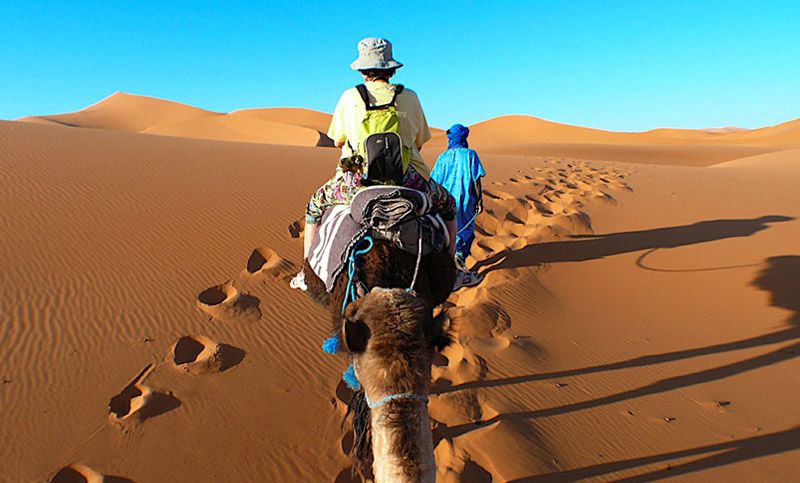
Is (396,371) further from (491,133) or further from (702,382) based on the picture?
(491,133)

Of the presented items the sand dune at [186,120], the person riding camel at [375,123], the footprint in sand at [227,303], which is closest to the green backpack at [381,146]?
the person riding camel at [375,123]

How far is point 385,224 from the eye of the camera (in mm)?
2344

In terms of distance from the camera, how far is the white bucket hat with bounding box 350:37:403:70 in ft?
8.80

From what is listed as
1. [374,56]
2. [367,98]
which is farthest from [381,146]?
[374,56]

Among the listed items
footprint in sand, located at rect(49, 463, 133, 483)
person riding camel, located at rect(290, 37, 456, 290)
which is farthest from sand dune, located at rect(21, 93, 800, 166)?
footprint in sand, located at rect(49, 463, 133, 483)

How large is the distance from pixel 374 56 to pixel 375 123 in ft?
1.37

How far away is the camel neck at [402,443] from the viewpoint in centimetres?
156

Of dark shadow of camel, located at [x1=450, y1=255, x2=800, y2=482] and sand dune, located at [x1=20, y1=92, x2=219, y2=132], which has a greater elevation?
sand dune, located at [x1=20, y1=92, x2=219, y2=132]

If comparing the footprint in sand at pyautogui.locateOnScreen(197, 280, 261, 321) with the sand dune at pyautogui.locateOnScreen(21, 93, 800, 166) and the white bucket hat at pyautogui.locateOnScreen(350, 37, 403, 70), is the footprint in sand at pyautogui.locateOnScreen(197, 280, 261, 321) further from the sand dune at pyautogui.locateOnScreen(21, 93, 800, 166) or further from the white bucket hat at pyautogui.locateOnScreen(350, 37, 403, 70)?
the sand dune at pyautogui.locateOnScreen(21, 93, 800, 166)

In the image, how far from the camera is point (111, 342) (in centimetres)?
379

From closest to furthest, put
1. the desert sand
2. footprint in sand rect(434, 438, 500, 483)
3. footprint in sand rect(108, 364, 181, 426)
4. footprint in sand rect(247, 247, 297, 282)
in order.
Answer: footprint in sand rect(434, 438, 500, 483) < the desert sand < footprint in sand rect(108, 364, 181, 426) < footprint in sand rect(247, 247, 297, 282)

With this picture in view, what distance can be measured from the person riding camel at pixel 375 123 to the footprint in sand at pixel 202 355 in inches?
68.4

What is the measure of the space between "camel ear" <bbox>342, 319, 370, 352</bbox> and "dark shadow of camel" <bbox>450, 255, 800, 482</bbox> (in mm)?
1695

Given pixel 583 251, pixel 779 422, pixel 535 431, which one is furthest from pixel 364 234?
pixel 583 251
